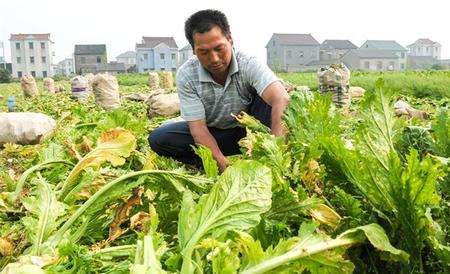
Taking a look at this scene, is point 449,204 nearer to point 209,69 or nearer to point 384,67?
point 209,69

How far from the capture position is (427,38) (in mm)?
108062

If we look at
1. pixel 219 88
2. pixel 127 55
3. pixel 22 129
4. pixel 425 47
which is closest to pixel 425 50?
pixel 425 47

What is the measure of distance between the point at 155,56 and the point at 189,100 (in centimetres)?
7128

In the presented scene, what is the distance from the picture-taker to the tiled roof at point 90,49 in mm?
69875

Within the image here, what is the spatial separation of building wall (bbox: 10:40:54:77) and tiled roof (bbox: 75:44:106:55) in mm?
5447

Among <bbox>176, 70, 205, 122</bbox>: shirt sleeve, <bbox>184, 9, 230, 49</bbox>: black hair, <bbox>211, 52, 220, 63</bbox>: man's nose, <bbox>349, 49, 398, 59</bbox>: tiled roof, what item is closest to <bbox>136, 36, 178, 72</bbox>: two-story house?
<bbox>349, 49, 398, 59</bbox>: tiled roof

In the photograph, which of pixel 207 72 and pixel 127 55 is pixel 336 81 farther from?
pixel 127 55

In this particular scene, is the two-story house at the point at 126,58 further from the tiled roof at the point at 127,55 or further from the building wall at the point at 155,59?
the building wall at the point at 155,59

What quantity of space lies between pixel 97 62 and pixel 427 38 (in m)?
73.1

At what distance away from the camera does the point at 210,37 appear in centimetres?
293

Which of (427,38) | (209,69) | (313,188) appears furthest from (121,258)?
(427,38)

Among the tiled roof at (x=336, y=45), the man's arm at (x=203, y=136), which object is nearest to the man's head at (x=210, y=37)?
the man's arm at (x=203, y=136)

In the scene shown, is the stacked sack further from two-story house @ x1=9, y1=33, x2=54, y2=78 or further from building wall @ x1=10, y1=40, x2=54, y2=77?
two-story house @ x1=9, y1=33, x2=54, y2=78

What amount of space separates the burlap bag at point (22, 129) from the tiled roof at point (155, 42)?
68708mm
